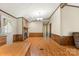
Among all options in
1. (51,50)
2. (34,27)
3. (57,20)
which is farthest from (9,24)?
(57,20)

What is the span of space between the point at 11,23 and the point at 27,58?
239cm

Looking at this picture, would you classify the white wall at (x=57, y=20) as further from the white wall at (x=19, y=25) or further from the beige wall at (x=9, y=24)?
the beige wall at (x=9, y=24)

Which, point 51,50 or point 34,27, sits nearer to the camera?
point 34,27

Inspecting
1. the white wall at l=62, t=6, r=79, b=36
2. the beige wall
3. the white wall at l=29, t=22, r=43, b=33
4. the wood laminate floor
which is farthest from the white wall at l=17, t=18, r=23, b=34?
the white wall at l=62, t=6, r=79, b=36

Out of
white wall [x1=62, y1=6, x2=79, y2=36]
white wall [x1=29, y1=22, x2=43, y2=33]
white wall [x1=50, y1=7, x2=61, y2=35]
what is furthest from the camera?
white wall [x1=50, y1=7, x2=61, y2=35]

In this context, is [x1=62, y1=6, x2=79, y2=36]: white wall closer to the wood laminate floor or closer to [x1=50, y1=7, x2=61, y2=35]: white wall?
[x1=50, y1=7, x2=61, y2=35]: white wall

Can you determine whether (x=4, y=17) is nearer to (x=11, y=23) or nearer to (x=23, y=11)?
(x=11, y=23)

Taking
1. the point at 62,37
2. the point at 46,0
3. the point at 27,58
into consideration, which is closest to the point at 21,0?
the point at 46,0

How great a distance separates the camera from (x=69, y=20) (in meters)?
5.36

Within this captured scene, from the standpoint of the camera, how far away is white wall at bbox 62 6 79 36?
525 cm

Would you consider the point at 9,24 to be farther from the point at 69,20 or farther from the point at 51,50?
the point at 69,20

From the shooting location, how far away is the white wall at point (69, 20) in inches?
207

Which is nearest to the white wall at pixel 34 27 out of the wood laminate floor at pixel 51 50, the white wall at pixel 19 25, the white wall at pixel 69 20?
the white wall at pixel 19 25

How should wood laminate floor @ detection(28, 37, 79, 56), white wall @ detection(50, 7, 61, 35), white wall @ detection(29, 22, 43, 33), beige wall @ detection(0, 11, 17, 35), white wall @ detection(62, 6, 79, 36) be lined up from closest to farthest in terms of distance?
beige wall @ detection(0, 11, 17, 35)
wood laminate floor @ detection(28, 37, 79, 56)
white wall @ detection(29, 22, 43, 33)
white wall @ detection(62, 6, 79, 36)
white wall @ detection(50, 7, 61, 35)
